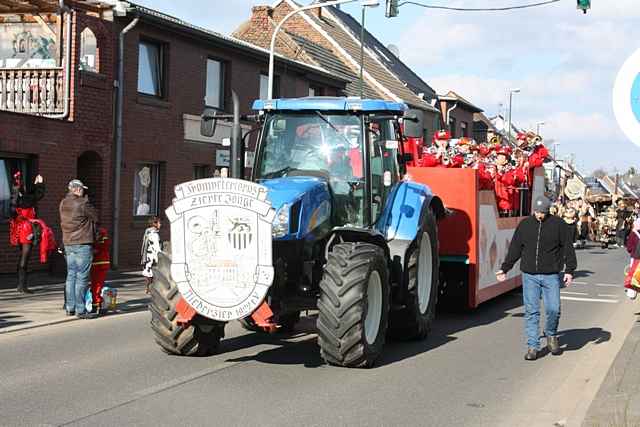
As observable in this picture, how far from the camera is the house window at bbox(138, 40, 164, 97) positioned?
69.8 feet

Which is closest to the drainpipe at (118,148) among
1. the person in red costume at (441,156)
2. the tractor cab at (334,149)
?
the person in red costume at (441,156)

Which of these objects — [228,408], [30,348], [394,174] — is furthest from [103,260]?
[228,408]

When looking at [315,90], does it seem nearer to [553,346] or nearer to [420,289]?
[420,289]

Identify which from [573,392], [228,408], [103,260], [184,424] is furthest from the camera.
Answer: [103,260]

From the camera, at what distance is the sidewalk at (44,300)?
38.7ft

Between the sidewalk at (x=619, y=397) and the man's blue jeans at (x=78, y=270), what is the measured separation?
6.64 metres

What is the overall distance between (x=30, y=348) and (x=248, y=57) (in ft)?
54.8

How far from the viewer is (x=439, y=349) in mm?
10227

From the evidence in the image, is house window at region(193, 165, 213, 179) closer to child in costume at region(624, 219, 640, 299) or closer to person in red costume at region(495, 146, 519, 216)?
person in red costume at region(495, 146, 519, 216)

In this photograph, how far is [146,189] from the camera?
21.7m

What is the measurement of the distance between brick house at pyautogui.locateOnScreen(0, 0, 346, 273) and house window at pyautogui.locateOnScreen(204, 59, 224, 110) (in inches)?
1.1

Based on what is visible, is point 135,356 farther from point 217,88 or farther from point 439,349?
point 217,88

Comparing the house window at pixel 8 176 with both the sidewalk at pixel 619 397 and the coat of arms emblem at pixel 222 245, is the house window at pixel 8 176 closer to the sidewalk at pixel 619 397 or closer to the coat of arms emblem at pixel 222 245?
the coat of arms emblem at pixel 222 245

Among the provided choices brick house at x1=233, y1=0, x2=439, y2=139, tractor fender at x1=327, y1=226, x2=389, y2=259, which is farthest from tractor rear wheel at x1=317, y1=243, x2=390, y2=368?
brick house at x1=233, y1=0, x2=439, y2=139
